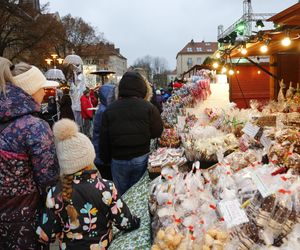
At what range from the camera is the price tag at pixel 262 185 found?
168 centimetres

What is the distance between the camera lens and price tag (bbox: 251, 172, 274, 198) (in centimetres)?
168

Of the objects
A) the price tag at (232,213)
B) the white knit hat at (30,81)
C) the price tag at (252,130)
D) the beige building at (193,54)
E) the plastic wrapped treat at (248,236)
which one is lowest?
the plastic wrapped treat at (248,236)

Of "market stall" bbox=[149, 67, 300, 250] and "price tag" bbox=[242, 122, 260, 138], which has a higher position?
"price tag" bbox=[242, 122, 260, 138]

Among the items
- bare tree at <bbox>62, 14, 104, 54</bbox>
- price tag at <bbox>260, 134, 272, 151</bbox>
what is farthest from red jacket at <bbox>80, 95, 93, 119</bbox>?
bare tree at <bbox>62, 14, 104, 54</bbox>

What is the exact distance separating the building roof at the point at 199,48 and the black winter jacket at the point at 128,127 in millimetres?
83149

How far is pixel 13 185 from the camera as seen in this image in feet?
6.93

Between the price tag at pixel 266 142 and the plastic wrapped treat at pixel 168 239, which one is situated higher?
the price tag at pixel 266 142

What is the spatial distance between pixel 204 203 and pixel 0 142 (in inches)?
50.6

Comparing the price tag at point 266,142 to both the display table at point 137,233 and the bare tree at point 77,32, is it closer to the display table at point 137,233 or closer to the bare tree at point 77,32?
the display table at point 137,233

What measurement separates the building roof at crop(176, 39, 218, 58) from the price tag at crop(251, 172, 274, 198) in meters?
84.6

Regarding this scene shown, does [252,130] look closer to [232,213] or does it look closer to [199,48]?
[232,213]

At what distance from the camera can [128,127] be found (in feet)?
10.7

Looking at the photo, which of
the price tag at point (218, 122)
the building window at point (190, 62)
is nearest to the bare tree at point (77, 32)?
the building window at point (190, 62)

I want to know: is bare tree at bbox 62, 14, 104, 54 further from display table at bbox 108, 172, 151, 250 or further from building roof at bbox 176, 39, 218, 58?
display table at bbox 108, 172, 151, 250
